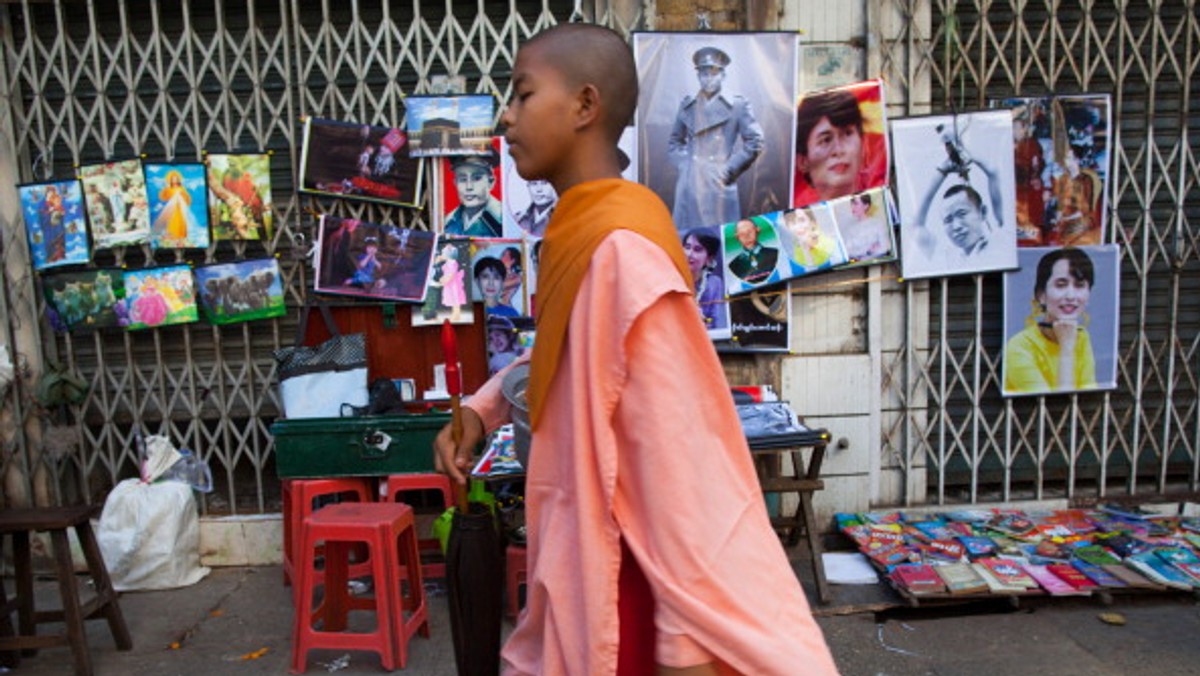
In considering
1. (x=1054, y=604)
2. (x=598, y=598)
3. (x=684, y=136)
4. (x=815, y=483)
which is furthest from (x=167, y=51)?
(x=1054, y=604)

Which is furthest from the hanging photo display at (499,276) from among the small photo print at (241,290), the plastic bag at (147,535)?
the plastic bag at (147,535)

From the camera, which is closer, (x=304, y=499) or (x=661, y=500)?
(x=661, y=500)

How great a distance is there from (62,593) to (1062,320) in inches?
206

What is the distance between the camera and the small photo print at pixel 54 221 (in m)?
4.61

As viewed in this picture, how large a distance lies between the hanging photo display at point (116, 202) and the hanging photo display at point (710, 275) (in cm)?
301

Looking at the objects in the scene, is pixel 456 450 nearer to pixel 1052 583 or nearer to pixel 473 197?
pixel 473 197

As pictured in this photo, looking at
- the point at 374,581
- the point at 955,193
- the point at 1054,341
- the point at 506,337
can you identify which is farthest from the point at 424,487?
the point at 1054,341

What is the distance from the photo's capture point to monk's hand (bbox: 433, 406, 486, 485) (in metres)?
1.74

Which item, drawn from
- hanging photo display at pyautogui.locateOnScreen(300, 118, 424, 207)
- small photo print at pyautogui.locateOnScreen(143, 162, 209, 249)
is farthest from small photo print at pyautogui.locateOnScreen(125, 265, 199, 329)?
hanging photo display at pyautogui.locateOnScreen(300, 118, 424, 207)

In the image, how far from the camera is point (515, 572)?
391 cm

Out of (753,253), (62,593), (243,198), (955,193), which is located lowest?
(62,593)

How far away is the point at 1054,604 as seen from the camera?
4.09m

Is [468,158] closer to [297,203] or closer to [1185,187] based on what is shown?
[297,203]

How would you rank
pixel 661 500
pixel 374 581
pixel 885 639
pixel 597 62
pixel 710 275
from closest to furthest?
pixel 661 500 < pixel 597 62 < pixel 374 581 < pixel 885 639 < pixel 710 275
